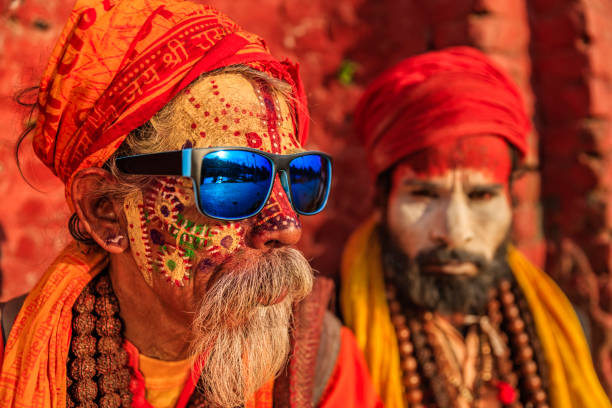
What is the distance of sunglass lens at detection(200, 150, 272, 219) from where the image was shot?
1346 millimetres

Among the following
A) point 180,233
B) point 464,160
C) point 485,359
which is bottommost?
point 485,359

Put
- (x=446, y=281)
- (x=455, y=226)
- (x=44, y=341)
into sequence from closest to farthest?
(x=44, y=341), (x=455, y=226), (x=446, y=281)

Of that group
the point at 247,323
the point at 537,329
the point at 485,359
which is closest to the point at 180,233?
the point at 247,323

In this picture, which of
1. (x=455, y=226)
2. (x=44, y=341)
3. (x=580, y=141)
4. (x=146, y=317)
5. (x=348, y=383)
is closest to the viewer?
(x=44, y=341)

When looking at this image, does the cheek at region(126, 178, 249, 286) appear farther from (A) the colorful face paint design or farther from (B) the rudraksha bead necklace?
(B) the rudraksha bead necklace

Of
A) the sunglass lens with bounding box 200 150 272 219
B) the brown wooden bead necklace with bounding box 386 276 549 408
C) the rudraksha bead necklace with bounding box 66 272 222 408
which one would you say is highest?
the sunglass lens with bounding box 200 150 272 219

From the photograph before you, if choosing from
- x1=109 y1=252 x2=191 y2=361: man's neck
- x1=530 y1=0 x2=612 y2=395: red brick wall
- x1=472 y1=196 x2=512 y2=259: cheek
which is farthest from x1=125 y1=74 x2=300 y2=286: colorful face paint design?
x1=530 y1=0 x2=612 y2=395: red brick wall

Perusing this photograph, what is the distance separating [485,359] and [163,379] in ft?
4.55

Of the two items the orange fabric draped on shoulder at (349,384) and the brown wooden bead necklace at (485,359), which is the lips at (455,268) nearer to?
the brown wooden bead necklace at (485,359)

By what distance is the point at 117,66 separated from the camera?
1.38 meters

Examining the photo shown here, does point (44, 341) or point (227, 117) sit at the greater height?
point (227, 117)

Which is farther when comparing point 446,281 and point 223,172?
point 446,281

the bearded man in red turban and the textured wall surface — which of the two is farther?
the textured wall surface

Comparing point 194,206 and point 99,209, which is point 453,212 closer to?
point 194,206
